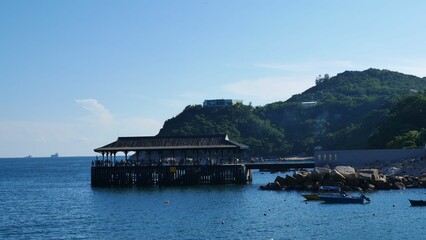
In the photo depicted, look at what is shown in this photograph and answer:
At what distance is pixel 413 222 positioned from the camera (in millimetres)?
55938

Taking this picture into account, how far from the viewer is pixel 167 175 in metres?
98.4

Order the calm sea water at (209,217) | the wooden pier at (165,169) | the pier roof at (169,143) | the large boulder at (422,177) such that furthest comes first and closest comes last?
the wooden pier at (165,169) → the pier roof at (169,143) → the large boulder at (422,177) → the calm sea water at (209,217)

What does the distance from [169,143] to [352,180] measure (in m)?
27.5

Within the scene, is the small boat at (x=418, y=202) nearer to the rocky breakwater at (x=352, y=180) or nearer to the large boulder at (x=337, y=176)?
the rocky breakwater at (x=352, y=180)

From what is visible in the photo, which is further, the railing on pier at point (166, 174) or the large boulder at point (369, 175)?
the railing on pier at point (166, 174)

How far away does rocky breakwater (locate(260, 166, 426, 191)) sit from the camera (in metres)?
82.3

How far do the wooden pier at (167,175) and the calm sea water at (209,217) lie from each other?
995cm

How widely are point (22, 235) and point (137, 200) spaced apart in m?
23.9

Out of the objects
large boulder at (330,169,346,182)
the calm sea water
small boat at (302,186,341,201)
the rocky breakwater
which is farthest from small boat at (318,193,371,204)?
large boulder at (330,169,346,182)

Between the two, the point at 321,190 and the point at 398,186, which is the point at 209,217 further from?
the point at 398,186

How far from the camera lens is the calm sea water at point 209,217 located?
5266cm

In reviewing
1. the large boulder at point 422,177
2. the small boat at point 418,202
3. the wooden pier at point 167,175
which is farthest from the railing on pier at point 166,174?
the small boat at point 418,202

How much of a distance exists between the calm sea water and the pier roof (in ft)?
32.6

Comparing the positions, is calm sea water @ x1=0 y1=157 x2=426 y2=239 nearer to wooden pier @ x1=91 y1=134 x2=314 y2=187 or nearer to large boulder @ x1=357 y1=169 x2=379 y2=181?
large boulder @ x1=357 y1=169 x2=379 y2=181
